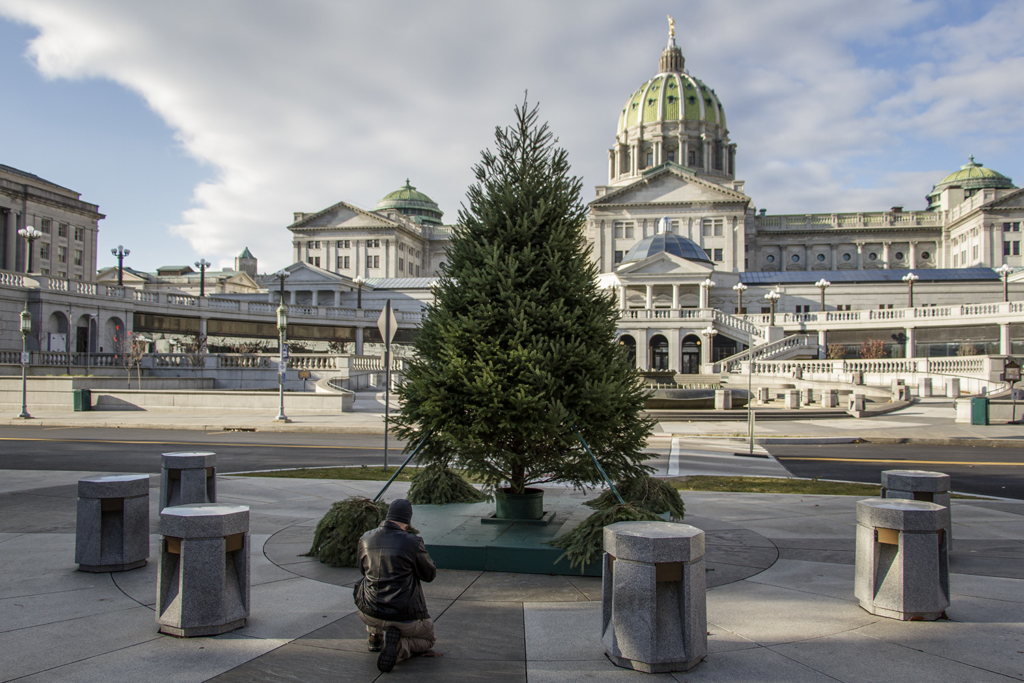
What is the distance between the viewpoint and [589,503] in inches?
363

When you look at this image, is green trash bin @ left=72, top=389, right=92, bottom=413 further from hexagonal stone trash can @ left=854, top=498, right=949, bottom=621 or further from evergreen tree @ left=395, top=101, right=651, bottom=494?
hexagonal stone trash can @ left=854, top=498, right=949, bottom=621

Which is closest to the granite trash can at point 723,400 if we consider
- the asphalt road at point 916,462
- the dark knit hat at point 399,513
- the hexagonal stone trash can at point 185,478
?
the asphalt road at point 916,462

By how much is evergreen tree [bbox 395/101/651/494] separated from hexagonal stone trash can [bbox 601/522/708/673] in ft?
7.74

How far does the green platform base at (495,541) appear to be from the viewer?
7.75 meters

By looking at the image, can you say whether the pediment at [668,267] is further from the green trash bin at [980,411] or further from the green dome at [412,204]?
the green dome at [412,204]

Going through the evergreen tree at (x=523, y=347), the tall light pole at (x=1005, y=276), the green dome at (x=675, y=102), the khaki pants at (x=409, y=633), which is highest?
the green dome at (x=675, y=102)

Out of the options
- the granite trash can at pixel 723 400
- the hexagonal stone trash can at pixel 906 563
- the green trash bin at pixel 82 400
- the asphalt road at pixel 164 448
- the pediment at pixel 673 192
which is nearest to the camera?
the hexagonal stone trash can at pixel 906 563

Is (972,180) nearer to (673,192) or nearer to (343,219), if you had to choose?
(673,192)

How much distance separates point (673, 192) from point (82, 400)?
83223mm

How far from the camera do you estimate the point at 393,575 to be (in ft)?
18.1

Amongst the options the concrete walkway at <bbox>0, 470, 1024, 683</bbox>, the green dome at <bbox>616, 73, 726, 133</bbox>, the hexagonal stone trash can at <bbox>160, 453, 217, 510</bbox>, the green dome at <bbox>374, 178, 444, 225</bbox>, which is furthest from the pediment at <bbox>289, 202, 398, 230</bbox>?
the concrete walkway at <bbox>0, 470, 1024, 683</bbox>

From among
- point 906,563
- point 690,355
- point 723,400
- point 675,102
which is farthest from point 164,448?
point 675,102

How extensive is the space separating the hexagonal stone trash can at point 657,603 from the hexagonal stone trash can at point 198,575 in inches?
128

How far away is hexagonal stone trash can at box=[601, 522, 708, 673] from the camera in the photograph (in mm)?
5316
